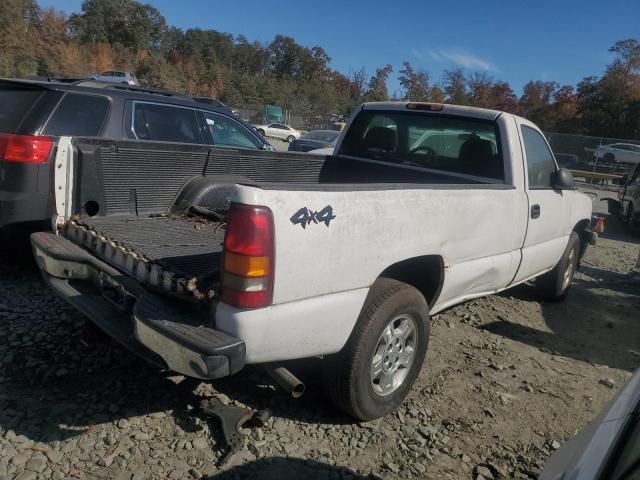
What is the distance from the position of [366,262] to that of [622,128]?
1782 inches

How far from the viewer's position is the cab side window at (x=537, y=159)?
437cm

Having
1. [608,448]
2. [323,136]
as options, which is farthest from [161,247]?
[323,136]

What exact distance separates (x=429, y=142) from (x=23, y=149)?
3.49m

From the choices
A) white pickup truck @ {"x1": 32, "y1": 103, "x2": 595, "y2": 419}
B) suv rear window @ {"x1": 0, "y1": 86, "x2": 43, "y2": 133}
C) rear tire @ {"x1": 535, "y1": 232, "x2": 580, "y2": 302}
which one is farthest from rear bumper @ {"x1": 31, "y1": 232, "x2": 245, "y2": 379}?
rear tire @ {"x1": 535, "y1": 232, "x2": 580, "y2": 302}

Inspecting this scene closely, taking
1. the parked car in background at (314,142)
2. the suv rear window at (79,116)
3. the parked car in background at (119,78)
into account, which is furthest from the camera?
the parked car in background at (314,142)

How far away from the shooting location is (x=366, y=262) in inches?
105

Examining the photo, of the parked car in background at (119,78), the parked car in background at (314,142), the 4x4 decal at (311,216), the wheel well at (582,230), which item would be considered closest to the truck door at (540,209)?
the wheel well at (582,230)

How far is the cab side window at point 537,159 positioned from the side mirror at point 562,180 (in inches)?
2.8

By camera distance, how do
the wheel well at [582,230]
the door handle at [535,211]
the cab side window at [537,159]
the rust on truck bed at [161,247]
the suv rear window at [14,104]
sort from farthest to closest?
1. the wheel well at [582,230]
2. the suv rear window at [14,104]
3. the cab side window at [537,159]
4. the door handle at [535,211]
5. the rust on truck bed at [161,247]

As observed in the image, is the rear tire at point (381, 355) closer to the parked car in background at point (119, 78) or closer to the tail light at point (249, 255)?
the tail light at point (249, 255)

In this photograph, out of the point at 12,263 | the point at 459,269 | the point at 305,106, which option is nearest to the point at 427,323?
the point at 459,269

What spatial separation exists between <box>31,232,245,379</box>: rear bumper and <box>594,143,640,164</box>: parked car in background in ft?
106

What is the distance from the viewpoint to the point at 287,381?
8.41ft

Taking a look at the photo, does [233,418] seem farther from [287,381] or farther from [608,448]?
[608,448]
